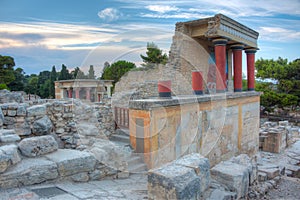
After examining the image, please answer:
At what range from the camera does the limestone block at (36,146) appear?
11.4ft

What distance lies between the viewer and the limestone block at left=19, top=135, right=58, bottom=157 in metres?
3.47

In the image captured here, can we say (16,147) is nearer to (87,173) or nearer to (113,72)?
(87,173)

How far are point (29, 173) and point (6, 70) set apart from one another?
2497 cm

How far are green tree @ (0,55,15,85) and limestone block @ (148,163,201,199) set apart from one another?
25.5 m

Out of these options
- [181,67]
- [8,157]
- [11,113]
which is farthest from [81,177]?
[181,67]

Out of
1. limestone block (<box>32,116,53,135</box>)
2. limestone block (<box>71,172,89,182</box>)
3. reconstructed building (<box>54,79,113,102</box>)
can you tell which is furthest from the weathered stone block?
reconstructed building (<box>54,79,113,102</box>)

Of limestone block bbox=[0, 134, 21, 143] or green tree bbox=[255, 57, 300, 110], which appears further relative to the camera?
green tree bbox=[255, 57, 300, 110]

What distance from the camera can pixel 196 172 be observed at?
11.5 feet

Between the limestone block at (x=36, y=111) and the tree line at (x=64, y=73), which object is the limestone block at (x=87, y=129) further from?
the tree line at (x=64, y=73)

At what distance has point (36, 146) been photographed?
355cm

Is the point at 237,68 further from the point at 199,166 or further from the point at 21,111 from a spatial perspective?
the point at 21,111

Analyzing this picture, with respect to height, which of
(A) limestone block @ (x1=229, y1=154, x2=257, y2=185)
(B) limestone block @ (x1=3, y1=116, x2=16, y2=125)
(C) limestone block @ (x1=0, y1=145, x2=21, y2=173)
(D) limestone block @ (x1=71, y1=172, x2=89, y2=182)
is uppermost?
(B) limestone block @ (x1=3, y1=116, x2=16, y2=125)

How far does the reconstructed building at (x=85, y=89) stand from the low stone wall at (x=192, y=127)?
7.24 meters

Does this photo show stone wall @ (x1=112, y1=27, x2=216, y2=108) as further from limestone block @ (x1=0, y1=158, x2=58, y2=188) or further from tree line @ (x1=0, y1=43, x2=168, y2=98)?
limestone block @ (x1=0, y1=158, x2=58, y2=188)
